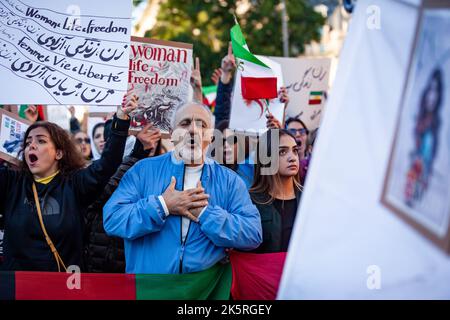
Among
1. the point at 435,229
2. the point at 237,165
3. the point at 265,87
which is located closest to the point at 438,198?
the point at 435,229

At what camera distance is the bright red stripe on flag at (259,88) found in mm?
5730

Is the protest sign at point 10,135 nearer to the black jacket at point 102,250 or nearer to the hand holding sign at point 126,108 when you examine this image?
the black jacket at point 102,250

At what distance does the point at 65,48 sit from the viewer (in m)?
4.52

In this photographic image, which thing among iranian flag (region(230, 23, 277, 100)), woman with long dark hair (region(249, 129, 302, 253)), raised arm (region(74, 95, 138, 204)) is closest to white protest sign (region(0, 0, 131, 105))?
raised arm (region(74, 95, 138, 204))

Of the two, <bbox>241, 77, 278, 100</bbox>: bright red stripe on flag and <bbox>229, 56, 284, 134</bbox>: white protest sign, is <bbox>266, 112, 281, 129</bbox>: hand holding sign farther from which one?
<bbox>241, 77, 278, 100</bbox>: bright red stripe on flag

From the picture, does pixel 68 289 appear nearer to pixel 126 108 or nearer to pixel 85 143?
pixel 126 108

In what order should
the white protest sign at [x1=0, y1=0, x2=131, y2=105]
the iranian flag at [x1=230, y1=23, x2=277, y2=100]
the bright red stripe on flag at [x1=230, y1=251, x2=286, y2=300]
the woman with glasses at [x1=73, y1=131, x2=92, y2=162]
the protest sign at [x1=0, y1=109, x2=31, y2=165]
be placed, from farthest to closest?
the woman with glasses at [x1=73, y1=131, x2=92, y2=162]
the iranian flag at [x1=230, y1=23, x2=277, y2=100]
the protest sign at [x1=0, y1=109, x2=31, y2=165]
the white protest sign at [x1=0, y1=0, x2=131, y2=105]
the bright red stripe on flag at [x1=230, y1=251, x2=286, y2=300]

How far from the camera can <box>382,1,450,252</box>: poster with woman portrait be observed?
1735 mm

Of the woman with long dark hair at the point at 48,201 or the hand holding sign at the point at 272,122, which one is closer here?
the woman with long dark hair at the point at 48,201

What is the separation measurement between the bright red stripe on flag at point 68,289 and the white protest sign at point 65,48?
1.21m

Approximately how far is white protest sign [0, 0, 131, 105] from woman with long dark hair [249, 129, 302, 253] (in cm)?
101

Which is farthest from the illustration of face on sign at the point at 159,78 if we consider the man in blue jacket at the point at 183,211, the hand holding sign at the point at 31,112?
the hand holding sign at the point at 31,112

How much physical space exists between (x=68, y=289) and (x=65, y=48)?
63.0 inches

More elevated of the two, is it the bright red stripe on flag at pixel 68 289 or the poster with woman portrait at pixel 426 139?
A: the poster with woman portrait at pixel 426 139
